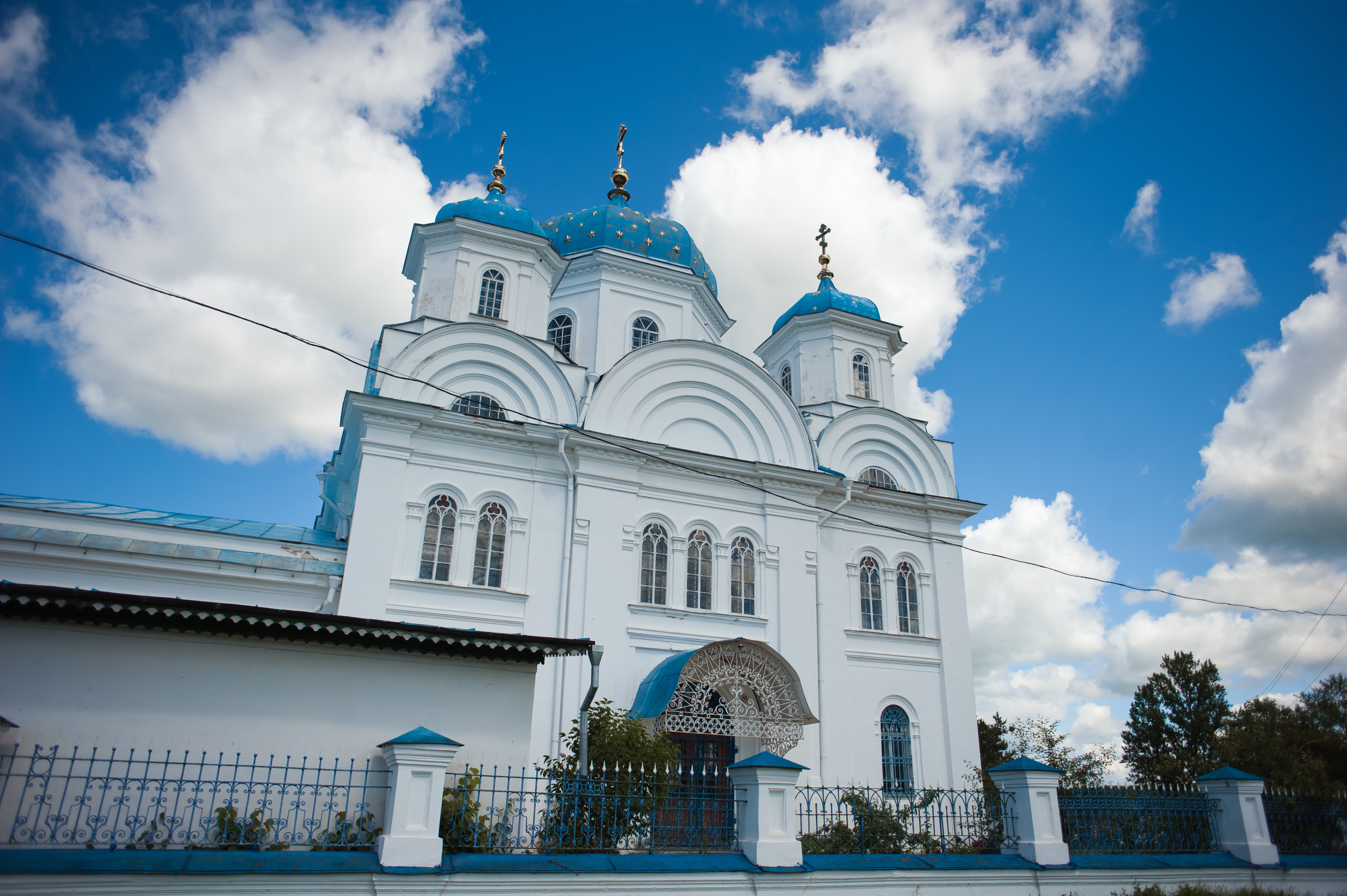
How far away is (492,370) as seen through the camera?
48.9 feet

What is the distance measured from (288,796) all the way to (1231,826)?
10.6m

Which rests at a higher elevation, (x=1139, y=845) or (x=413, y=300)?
(x=413, y=300)

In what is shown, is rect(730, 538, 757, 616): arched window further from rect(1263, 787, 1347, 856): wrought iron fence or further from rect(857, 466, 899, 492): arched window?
rect(1263, 787, 1347, 856): wrought iron fence

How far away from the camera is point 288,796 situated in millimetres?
7738

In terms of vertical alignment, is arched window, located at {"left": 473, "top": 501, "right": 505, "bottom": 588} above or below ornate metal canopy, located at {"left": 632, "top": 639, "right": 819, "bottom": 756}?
above

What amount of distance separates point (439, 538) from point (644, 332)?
7.02 m

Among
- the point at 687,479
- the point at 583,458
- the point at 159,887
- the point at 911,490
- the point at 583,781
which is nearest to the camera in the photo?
the point at 159,887

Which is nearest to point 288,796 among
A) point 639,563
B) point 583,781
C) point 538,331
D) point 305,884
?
point 305,884

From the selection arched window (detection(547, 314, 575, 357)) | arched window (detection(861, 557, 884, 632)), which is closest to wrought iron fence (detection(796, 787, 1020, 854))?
arched window (detection(861, 557, 884, 632))

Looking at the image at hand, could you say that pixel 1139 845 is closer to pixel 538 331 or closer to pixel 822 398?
pixel 822 398

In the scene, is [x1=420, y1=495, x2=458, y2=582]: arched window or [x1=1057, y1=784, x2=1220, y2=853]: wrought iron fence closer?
[x1=1057, y1=784, x2=1220, y2=853]: wrought iron fence

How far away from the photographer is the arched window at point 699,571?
14.9m

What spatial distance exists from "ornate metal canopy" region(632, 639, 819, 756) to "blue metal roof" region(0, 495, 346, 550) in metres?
5.56

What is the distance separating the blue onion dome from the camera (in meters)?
19.9
